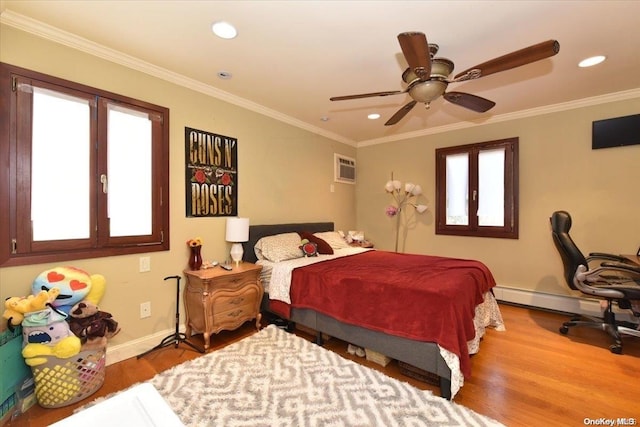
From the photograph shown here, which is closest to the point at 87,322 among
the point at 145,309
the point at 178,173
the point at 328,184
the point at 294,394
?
the point at 145,309

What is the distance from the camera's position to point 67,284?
1897 mm

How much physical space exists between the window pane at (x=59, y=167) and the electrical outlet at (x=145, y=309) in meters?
0.77

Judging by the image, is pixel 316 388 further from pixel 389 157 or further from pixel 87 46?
pixel 389 157

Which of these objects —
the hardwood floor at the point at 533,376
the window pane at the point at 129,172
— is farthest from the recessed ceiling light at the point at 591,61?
the window pane at the point at 129,172

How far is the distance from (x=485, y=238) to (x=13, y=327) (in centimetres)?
494

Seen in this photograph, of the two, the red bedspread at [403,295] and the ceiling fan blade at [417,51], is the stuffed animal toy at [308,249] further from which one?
the ceiling fan blade at [417,51]

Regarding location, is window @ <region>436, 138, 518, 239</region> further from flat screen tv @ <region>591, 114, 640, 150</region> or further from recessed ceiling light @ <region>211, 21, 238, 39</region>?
recessed ceiling light @ <region>211, 21, 238, 39</region>

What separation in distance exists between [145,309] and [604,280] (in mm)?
4509

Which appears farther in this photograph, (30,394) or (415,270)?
(415,270)

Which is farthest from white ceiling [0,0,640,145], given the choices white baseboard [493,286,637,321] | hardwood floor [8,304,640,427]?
hardwood floor [8,304,640,427]

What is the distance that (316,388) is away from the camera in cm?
196

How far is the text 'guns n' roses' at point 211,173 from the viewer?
9.24 feet

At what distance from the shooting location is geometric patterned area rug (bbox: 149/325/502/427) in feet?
5.42

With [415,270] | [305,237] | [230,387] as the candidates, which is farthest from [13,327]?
[415,270]
